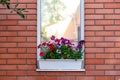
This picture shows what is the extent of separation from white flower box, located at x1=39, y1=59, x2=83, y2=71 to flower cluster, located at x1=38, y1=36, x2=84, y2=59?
0.05 metres

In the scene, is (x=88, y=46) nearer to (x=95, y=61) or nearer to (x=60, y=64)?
(x=95, y=61)

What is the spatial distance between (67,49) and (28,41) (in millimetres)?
512

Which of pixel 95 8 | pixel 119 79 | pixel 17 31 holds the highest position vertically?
pixel 95 8

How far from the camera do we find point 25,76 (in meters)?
4.02

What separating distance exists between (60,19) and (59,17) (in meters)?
0.03

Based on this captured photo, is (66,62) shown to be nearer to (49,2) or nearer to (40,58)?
(40,58)

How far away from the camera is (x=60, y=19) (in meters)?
4.16

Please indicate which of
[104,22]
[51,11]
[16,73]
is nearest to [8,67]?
[16,73]

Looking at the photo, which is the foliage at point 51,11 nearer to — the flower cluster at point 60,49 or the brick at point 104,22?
the flower cluster at point 60,49

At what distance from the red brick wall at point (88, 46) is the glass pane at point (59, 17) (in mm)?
161

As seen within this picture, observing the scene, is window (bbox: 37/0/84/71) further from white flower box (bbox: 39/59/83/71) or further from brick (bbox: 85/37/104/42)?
white flower box (bbox: 39/59/83/71)

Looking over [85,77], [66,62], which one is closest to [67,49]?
[66,62]

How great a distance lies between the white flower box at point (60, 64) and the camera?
3.94m

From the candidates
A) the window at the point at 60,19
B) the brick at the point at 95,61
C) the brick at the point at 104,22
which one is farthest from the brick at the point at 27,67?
the brick at the point at 104,22
